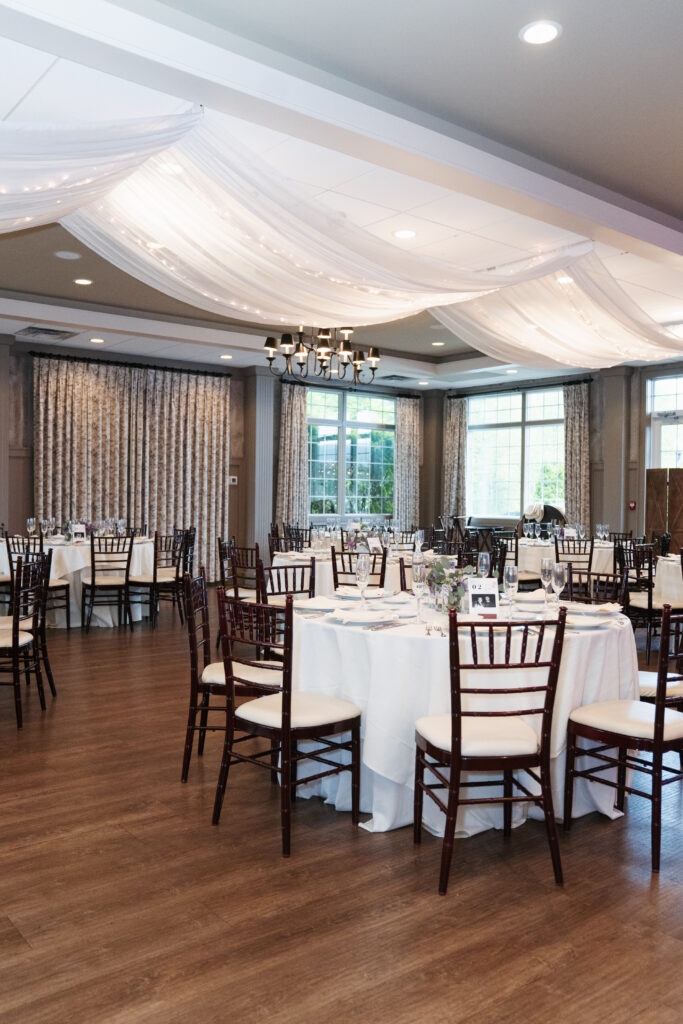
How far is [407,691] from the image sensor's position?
3727 millimetres

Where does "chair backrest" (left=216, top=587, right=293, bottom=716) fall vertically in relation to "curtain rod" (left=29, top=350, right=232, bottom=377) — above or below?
below

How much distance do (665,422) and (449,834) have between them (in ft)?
34.8

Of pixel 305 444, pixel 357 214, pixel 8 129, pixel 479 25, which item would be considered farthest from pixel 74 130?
pixel 305 444

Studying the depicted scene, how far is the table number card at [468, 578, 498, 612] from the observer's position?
12.8ft

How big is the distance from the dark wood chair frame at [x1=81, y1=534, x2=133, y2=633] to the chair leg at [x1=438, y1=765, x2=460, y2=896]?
5760mm

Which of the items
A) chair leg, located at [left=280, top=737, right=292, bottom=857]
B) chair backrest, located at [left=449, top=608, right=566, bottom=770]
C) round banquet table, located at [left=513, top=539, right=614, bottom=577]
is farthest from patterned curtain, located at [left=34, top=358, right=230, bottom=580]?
chair backrest, located at [left=449, top=608, right=566, bottom=770]

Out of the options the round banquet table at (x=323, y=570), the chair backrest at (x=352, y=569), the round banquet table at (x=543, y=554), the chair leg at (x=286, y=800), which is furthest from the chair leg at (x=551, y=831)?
the round banquet table at (x=543, y=554)

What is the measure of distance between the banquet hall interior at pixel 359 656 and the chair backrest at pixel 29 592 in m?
0.04

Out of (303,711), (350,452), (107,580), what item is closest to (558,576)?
(303,711)

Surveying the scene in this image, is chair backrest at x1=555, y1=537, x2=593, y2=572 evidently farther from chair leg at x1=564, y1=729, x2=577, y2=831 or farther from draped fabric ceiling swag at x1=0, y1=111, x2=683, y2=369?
chair leg at x1=564, y1=729, x2=577, y2=831

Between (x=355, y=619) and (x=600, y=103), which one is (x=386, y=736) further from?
(x=600, y=103)

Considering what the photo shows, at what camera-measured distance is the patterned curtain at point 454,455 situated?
15469 millimetres

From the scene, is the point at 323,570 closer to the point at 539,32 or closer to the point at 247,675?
the point at 247,675

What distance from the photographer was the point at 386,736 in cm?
370
